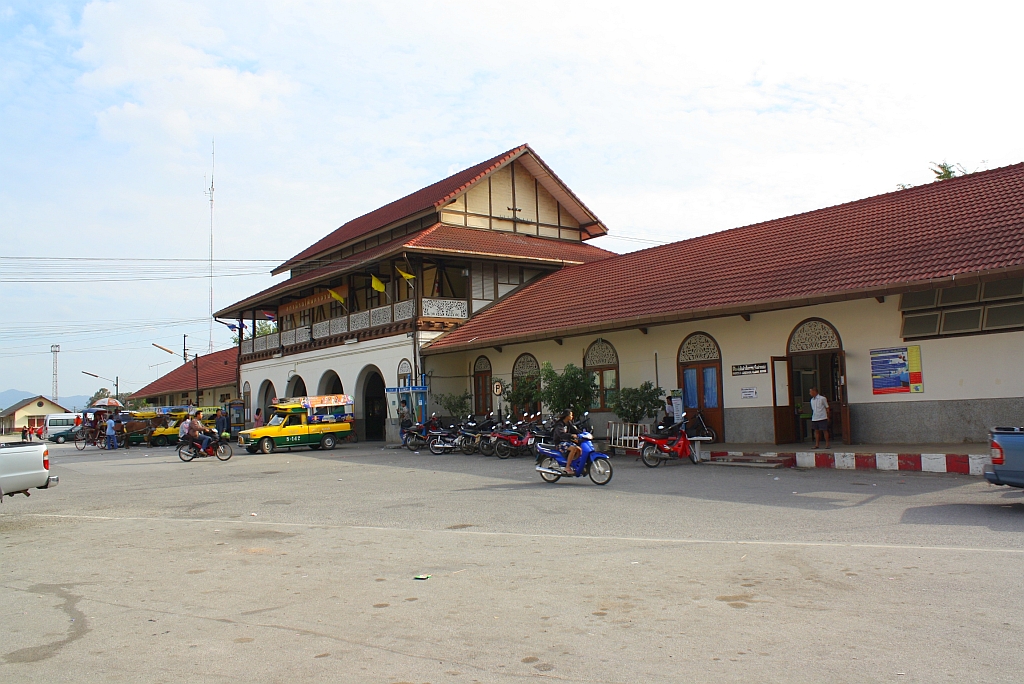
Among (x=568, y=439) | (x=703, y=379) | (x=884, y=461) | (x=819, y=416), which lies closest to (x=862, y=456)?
(x=884, y=461)

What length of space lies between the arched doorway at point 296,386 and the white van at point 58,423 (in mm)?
25320

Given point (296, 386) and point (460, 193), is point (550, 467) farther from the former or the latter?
point (296, 386)

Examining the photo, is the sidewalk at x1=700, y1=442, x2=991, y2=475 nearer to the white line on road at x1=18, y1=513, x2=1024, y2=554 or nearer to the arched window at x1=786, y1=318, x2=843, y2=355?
the arched window at x1=786, y1=318, x2=843, y2=355

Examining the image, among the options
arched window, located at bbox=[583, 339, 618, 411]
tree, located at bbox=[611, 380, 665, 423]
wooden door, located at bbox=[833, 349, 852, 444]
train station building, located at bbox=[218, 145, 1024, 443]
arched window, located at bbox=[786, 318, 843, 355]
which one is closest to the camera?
train station building, located at bbox=[218, 145, 1024, 443]

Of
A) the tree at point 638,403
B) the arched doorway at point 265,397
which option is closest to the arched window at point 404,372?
the tree at point 638,403

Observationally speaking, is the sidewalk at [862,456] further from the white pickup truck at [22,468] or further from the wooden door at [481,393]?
the white pickup truck at [22,468]

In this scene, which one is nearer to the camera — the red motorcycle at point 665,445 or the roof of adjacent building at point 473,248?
the red motorcycle at point 665,445

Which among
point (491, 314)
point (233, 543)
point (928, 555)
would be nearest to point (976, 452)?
point (928, 555)

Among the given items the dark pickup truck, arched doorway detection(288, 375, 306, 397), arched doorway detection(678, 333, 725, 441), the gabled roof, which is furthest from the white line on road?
arched doorway detection(288, 375, 306, 397)

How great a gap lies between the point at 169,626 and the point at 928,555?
22.3ft

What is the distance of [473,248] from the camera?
29.8 metres

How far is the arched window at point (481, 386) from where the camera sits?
28.9 m

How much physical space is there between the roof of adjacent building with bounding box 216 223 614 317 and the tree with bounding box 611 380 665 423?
10123mm

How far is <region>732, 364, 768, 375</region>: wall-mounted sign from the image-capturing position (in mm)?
19747
